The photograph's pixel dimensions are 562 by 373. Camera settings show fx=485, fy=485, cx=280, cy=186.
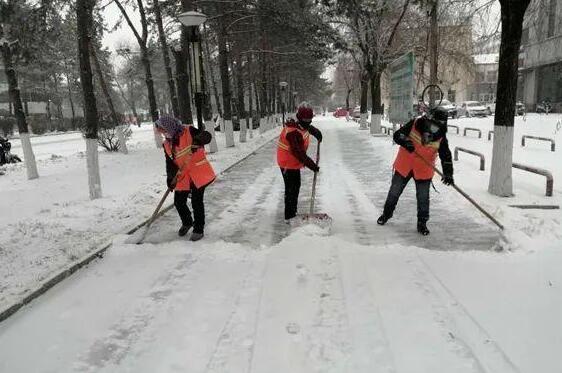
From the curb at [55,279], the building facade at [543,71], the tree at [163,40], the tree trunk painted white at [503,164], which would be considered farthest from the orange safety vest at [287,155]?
the building facade at [543,71]

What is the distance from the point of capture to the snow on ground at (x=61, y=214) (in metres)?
5.44

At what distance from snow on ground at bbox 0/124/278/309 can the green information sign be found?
21.4 ft

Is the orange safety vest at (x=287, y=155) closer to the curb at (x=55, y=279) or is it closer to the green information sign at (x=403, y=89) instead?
the curb at (x=55, y=279)

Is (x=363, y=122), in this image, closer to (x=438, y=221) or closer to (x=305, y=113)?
(x=438, y=221)

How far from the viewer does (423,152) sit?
6227 mm

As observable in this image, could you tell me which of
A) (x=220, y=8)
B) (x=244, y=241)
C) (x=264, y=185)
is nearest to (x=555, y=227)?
(x=244, y=241)

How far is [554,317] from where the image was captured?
3.94 meters

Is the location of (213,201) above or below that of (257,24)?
below

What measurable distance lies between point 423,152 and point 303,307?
3.01 metres

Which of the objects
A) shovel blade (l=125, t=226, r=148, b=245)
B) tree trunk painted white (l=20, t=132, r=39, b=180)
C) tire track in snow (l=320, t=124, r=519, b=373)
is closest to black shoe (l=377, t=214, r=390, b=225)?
tire track in snow (l=320, t=124, r=519, b=373)

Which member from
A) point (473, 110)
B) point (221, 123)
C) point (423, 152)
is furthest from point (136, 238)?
point (473, 110)

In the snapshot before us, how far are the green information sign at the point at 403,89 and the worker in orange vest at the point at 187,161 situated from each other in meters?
11.8

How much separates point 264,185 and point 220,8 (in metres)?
13.6

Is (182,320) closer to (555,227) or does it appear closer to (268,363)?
(268,363)
